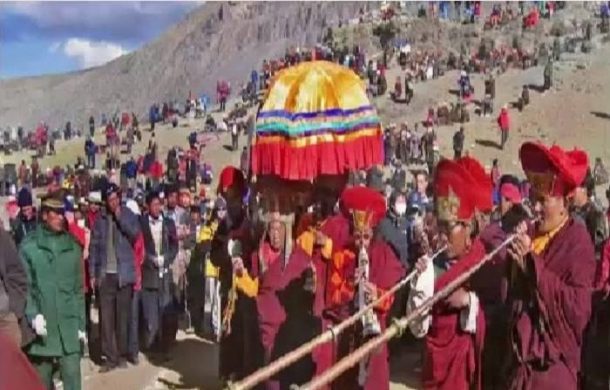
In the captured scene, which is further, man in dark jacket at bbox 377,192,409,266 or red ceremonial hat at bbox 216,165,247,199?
red ceremonial hat at bbox 216,165,247,199

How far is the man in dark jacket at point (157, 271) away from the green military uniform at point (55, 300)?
3060mm

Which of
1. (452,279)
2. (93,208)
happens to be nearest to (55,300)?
(452,279)

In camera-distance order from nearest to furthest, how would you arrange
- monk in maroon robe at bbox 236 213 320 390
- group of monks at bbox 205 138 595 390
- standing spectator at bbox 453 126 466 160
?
1. group of monks at bbox 205 138 595 390
2. monk in maroon robe at bbox 236 213 320 390
3. standing spectator at bbox 453 126 466 160

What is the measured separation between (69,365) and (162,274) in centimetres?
376

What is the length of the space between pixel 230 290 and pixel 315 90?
5.92 ft

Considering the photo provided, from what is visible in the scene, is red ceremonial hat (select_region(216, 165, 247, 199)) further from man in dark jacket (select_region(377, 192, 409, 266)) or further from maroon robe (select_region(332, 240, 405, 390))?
maroon robe (select_region(332, 240, 405, 390))

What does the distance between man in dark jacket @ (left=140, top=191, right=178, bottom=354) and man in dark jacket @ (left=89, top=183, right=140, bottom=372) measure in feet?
1.26

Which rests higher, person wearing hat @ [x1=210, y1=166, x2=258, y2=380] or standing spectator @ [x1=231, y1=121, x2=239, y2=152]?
person wearing hat @ [x1=210, y1=166, x2=258, y2=380]

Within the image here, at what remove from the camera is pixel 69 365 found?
8.91 metres

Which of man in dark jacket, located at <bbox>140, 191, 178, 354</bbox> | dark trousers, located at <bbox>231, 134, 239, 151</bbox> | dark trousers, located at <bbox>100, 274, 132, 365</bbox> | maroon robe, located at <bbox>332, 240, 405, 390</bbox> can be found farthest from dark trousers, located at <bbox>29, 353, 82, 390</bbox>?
dark trousers, located at <bbox>231, 134, 239, 151</bbox>

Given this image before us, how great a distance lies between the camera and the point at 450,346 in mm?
6949

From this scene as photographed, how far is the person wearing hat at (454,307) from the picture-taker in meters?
6.92

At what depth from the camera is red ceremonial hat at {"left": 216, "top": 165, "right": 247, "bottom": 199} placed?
10.8 meters

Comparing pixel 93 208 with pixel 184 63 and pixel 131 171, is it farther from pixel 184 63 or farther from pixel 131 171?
pixel 184 63
